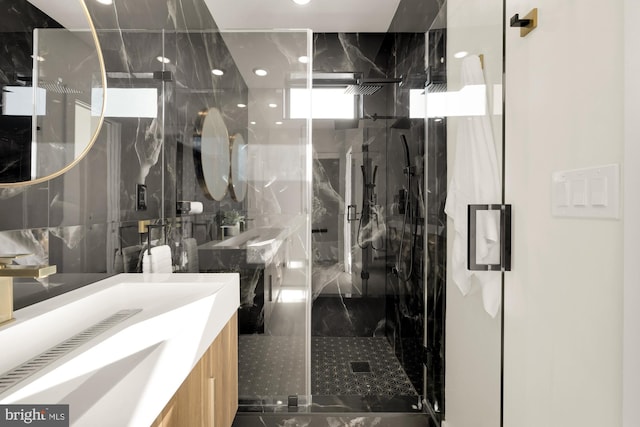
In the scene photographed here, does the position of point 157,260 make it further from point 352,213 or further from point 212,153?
point 352,213

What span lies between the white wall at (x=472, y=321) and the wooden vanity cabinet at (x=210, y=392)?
3.46 ft

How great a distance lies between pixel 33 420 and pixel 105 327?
23.7 inches

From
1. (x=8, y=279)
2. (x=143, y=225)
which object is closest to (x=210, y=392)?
(x=8, y=279)

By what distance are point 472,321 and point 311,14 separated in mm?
2338

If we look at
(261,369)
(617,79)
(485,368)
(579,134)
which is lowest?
(261,369)

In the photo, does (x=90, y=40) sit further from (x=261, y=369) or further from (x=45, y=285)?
(x=261, y=369)

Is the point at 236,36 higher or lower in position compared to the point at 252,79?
higher

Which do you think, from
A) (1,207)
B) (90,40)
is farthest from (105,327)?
(90,40)

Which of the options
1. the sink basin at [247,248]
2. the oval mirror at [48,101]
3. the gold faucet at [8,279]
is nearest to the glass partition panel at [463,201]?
the sink basin at [247,248]

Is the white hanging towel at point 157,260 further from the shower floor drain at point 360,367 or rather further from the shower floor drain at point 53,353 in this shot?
the shower floor drain at point 360,367

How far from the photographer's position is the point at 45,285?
124cm

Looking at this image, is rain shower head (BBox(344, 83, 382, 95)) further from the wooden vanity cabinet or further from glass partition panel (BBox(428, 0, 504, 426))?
the wooden vanity cabinet

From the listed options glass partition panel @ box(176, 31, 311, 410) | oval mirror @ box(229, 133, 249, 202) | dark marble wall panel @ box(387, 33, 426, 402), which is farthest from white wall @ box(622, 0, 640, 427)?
oval mirror @ box(229, 133, 249, 202)

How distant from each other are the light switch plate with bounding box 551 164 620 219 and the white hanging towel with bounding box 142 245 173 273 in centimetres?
163
